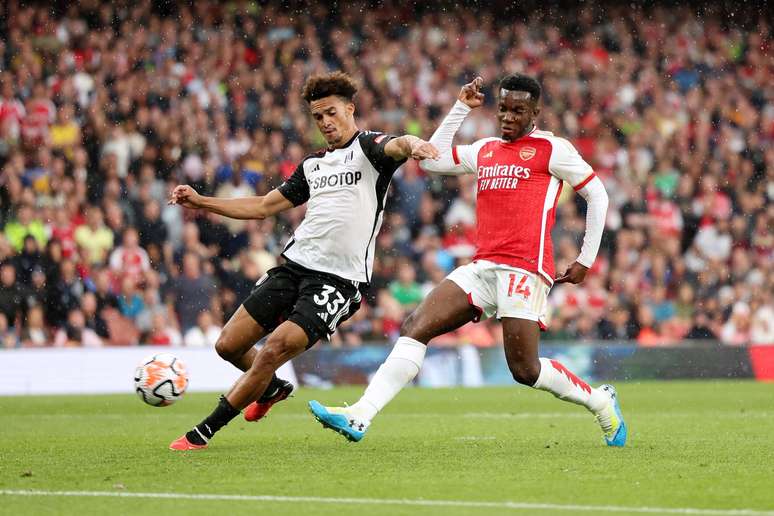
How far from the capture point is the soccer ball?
10273 millimetres

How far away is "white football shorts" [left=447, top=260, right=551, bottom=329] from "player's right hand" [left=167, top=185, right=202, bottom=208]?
69.7 inches

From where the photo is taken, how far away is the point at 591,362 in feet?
61.7

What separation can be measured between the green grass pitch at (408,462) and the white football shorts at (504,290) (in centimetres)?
91

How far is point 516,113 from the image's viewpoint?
29.2 ft

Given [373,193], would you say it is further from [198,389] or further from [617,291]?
[617,291]

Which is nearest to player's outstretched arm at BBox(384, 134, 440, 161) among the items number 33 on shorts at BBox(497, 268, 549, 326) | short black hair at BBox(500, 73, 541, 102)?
short black hair at BBox(500, 73, 541, 102)

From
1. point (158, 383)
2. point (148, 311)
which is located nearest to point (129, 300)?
point (148, 311)

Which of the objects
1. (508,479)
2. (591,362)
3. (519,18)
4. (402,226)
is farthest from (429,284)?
(508,479)

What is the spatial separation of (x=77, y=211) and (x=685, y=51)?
43.1ft

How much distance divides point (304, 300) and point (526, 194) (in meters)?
1.61

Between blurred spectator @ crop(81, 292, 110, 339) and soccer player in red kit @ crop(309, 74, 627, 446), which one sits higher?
soccer player in red kit @ crop(309, 74, 627, 446)

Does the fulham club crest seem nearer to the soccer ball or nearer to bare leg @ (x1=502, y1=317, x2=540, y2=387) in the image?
bare leg @ (x1=502, y1=317, x2=540, y2=387)

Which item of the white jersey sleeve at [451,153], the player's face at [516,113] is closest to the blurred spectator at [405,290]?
the white jersey sleeve at [451,153]

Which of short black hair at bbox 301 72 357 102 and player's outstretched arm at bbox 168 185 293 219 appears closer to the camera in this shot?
short black hair at bbox 301 72 357 102
